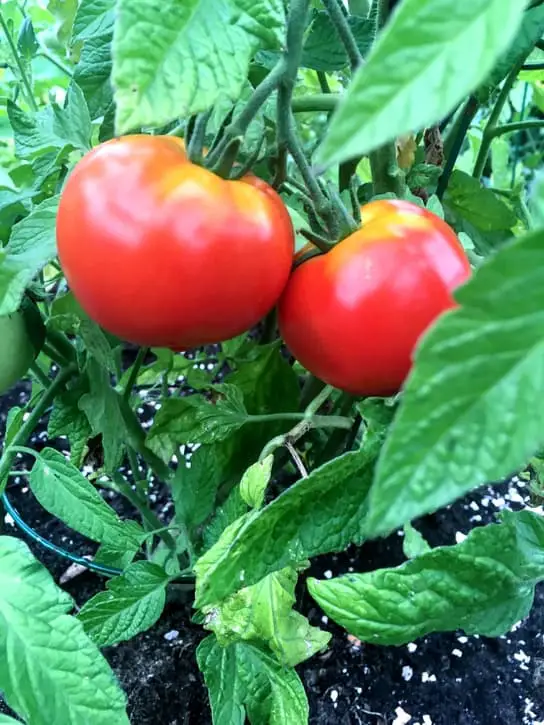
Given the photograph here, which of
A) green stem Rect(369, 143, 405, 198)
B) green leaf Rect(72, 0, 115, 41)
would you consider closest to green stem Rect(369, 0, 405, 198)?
green stem Rect(369, 143, 405, 198)

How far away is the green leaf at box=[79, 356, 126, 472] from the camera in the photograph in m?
0.64

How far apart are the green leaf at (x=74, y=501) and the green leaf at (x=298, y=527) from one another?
5.4 inches

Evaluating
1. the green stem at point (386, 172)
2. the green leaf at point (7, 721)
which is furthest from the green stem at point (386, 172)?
the green leaf at point (7, 721)

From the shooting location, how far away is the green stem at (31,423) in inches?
23.9

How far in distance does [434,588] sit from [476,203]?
49 cm

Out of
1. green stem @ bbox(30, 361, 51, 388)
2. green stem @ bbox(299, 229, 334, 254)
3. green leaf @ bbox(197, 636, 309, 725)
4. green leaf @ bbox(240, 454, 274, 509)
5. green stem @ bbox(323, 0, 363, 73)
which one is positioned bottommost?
green leaf @ bbox(197, 636, 309, 725)

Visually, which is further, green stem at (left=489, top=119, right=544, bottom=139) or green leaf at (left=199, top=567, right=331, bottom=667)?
green stem at (left=489, top=119, right=544, bottom=139)

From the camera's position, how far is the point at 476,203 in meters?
0.81

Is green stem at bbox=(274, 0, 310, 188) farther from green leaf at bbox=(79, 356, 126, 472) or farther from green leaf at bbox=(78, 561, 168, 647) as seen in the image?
green leaf at bbox=(78, 561, 168, 647)

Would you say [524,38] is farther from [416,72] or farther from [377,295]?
[416,72]

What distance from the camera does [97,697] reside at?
→ 0.44m

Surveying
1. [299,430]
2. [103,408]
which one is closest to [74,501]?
[103,408]

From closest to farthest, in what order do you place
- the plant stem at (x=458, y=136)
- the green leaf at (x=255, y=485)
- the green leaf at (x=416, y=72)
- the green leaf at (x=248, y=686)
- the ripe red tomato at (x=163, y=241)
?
the green leaf at (x=416, y=72) → the ripe red tomato at (x=163, y=241) → the green leaf at (x=255, y=485) → the green leaf at (x=248, y=686) → the plant stem at (x=458, y=136)

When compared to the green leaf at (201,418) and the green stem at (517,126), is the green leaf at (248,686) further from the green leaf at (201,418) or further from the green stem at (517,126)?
the green stem at (517,126)
